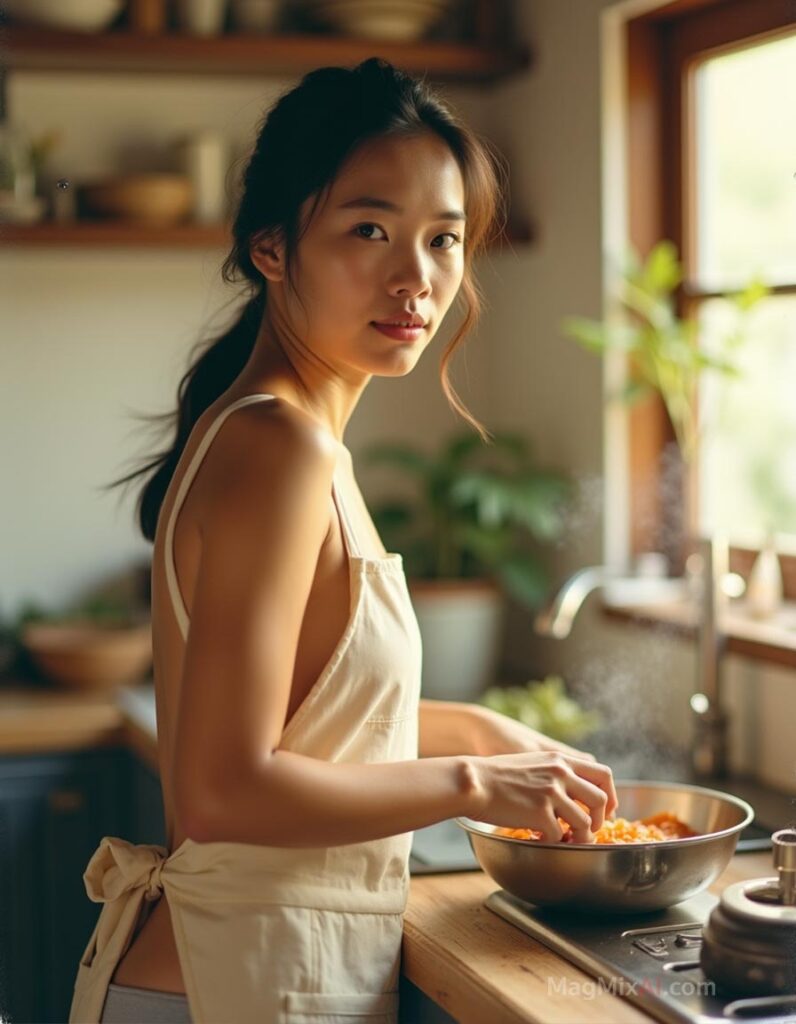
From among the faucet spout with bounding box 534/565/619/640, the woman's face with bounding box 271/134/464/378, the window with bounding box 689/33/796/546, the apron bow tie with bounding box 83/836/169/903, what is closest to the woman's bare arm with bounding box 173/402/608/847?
the woman's face with bounding box 271/134/464/378

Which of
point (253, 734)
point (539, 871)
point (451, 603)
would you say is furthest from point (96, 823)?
point (253, 734)

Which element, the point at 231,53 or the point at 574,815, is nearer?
the point at 574,815

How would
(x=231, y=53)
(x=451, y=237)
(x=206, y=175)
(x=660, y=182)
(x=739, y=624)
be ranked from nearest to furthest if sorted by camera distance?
(x=451, y=237) < (x=739, y=624) < (x=660, y=182) < (x=231, y=53) < (x=206, y=175)

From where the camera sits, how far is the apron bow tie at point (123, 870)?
1319mm

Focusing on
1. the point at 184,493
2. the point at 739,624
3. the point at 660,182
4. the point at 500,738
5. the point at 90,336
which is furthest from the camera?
the point at 90,336

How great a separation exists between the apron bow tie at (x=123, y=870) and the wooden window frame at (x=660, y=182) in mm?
1502

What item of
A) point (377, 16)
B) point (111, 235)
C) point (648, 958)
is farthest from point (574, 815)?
point (377, 16)

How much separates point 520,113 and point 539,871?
79.2 inches

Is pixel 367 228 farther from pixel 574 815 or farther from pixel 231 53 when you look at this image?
pixel 231 53

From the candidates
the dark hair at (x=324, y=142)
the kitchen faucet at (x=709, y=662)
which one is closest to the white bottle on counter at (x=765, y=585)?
the kitchen faucet at (x=709, y=662)

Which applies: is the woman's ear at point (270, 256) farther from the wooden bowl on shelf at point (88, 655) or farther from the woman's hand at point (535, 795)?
the wooden bowl on shelf at point (88, 655)

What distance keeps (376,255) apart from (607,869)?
604 millimetres

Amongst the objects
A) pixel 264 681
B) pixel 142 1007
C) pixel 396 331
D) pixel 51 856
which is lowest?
pixel 51 856

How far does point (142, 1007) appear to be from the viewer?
1.30 m
